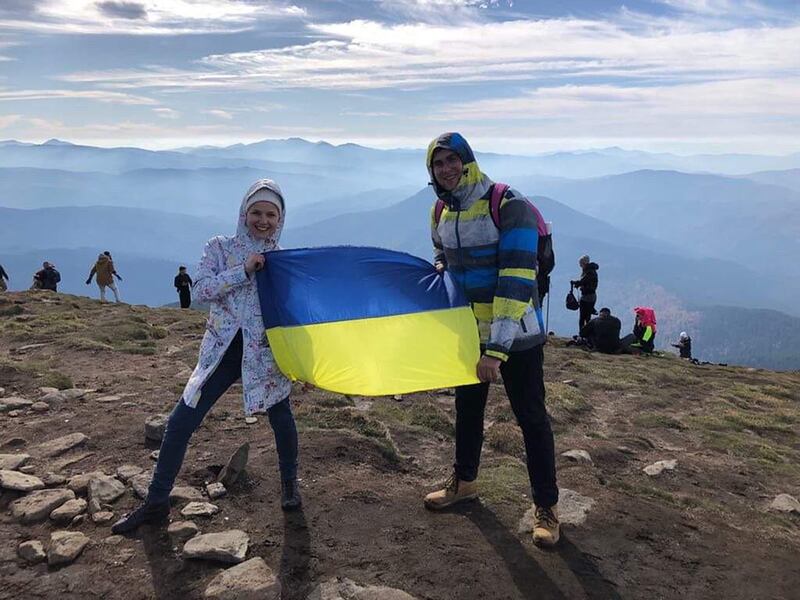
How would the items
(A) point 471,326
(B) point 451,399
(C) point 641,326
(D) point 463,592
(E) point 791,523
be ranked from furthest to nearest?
(C) point 641,326, (B) point 451,399, (E) point 791,523, (A) point 471,326, (D) point 463,592

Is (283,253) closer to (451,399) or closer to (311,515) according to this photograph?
(311,515)

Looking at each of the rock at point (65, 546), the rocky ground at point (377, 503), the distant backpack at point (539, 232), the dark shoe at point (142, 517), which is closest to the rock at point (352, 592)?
the rocky ground at point (377, 503)

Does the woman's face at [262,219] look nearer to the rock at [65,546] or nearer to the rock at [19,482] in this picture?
the rock at [65,546]

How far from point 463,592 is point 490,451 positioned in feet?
14.2

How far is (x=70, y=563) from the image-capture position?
5500mm

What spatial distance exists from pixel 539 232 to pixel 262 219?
9.53 ft

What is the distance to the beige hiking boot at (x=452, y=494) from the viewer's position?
268 inches

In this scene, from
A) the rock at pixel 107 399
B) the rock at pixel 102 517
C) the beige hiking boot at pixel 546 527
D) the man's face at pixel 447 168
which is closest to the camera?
the man's face at pixel 447 168

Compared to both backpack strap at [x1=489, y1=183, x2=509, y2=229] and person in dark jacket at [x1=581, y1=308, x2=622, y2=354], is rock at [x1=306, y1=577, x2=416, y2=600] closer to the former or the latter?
backpack strap at [x1=489, y1=183, x2=509, y2=229]

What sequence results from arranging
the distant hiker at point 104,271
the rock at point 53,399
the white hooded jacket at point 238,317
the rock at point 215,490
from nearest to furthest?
1. the white hooded jacket at point 238,317
2. the rock at point 215,490
3. the rock at point 53,399
4. the distant hiker at point 104,271

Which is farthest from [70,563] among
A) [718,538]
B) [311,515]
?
[718,538]

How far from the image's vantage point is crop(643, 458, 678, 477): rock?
9377 millimetres

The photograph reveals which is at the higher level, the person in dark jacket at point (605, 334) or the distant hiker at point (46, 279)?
the person in dark jacket at point (605, 334)

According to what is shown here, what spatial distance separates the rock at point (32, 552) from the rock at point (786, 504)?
9.51 meters
